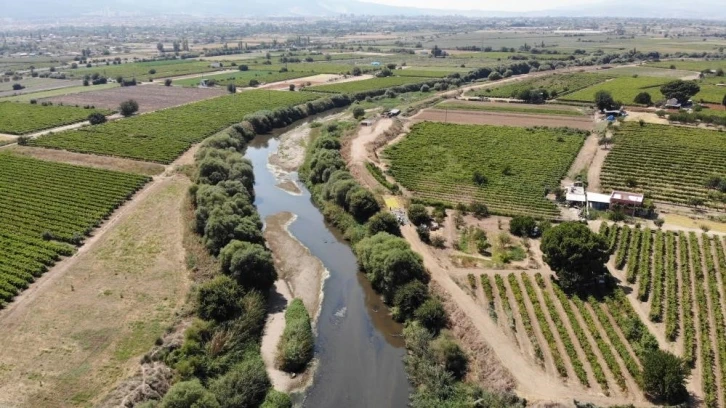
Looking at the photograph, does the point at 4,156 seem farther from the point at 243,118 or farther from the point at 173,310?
the point at 173,310

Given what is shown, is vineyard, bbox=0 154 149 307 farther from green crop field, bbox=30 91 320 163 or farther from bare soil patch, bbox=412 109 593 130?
bare soil patch, bbox=412 109 593 130

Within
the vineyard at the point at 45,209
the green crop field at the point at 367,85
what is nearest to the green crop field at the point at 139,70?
the green crop field at the point at 367,85

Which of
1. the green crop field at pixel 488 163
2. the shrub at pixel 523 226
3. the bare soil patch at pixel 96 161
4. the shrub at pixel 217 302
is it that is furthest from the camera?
the bare soil patch at pixel 96 161

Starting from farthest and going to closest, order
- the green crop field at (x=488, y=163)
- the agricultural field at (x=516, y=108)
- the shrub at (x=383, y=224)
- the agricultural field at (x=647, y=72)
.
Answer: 1. the agricultural field at (x=647, y=72)
2. the agricultural field at (x=516, y=108)
3. the green crop field at (x=488, y=163)
4. the shrub at (x=383, y=224)

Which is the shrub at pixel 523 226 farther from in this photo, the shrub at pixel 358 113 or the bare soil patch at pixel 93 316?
the shrub at pixel 358 113

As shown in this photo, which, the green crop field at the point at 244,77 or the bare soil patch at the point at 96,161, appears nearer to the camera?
the bare soil patch at the point at 96,161

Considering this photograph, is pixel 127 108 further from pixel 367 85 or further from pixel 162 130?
pixel 367 85

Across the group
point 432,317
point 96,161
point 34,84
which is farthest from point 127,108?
point 432,317
